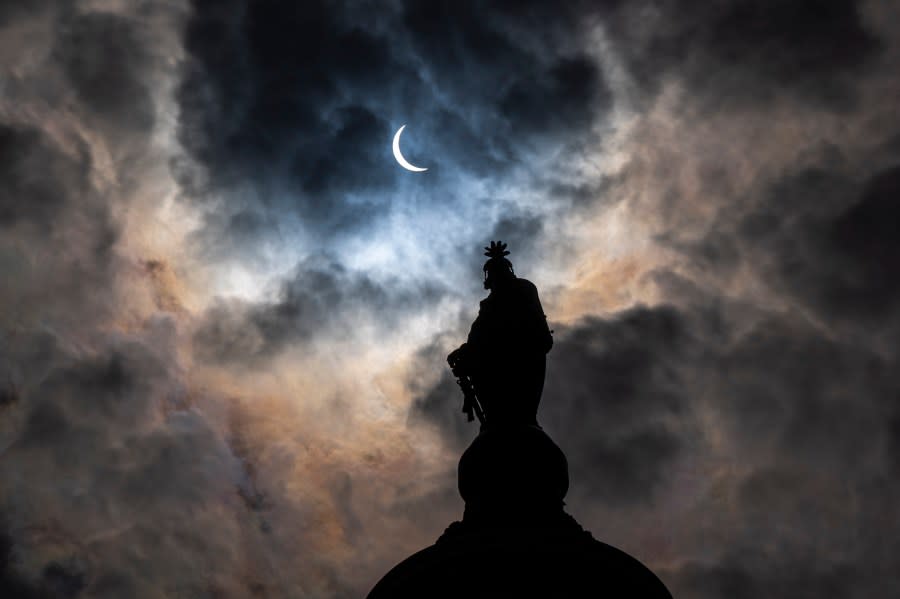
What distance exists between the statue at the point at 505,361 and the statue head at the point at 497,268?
897mm

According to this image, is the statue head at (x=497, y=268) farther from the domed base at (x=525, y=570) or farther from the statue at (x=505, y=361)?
the domed base at (x=525, y=570)

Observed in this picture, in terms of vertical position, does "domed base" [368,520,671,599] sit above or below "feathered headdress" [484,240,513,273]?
below

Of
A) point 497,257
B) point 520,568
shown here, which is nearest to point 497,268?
point 497,257

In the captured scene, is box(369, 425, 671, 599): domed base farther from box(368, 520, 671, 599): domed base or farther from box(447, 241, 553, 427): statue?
box(447, 241, 553, 427): statue

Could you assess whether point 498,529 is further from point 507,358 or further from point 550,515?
point 507,358

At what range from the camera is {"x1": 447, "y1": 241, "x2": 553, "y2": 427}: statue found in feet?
60.0

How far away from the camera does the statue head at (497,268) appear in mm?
20656

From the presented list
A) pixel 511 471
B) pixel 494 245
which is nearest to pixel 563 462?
pixel 511 471

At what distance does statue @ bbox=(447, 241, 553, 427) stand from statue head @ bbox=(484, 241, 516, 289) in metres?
0.90

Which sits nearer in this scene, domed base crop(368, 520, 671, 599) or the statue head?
domed base crop(368, 520, 671, 599)

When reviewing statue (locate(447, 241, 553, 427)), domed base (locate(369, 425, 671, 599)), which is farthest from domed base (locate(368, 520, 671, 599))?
statue (locate(447, 241, 553, 427))

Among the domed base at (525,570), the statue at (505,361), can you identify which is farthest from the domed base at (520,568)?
the statue at (505,361)

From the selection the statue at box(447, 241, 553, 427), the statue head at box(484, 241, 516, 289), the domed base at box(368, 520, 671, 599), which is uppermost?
the statue head at box(484, 241, 516, 289)

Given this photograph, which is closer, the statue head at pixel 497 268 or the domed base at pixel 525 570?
the domed base at pixel 525 570
